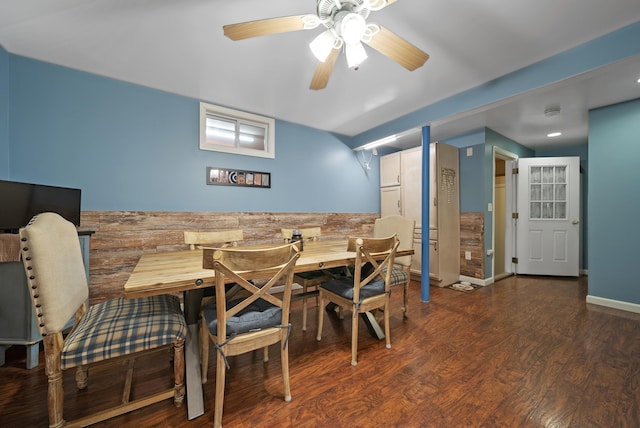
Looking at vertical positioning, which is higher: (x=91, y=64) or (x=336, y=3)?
(x=91, y=64)

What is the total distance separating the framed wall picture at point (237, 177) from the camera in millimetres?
3018

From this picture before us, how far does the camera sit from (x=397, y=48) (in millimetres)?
1596

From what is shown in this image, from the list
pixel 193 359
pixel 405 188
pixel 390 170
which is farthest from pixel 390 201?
pixel 193 359

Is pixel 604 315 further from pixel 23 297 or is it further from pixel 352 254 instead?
pixel 23 297

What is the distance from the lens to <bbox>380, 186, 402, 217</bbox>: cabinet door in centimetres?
415

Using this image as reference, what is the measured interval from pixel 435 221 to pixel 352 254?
2.20 meters

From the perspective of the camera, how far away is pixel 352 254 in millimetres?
1923

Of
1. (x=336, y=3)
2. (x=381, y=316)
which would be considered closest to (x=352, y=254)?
(x=381, y=316)

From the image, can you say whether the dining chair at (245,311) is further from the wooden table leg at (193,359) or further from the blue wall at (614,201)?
the blue wall at (614,201)

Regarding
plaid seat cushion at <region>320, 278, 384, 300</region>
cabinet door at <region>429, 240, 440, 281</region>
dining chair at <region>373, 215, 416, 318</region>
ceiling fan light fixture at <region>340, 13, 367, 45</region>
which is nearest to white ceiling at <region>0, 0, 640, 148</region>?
ceiling fan light fixture at <region>340, 13, 367, 45</region>

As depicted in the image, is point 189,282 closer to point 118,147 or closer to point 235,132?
point 118,147

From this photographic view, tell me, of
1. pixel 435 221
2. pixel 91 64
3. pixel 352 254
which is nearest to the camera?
pixel 352 254

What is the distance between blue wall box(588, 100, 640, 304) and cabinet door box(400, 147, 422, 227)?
1.93m

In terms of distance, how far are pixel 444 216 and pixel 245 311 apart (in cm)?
322
